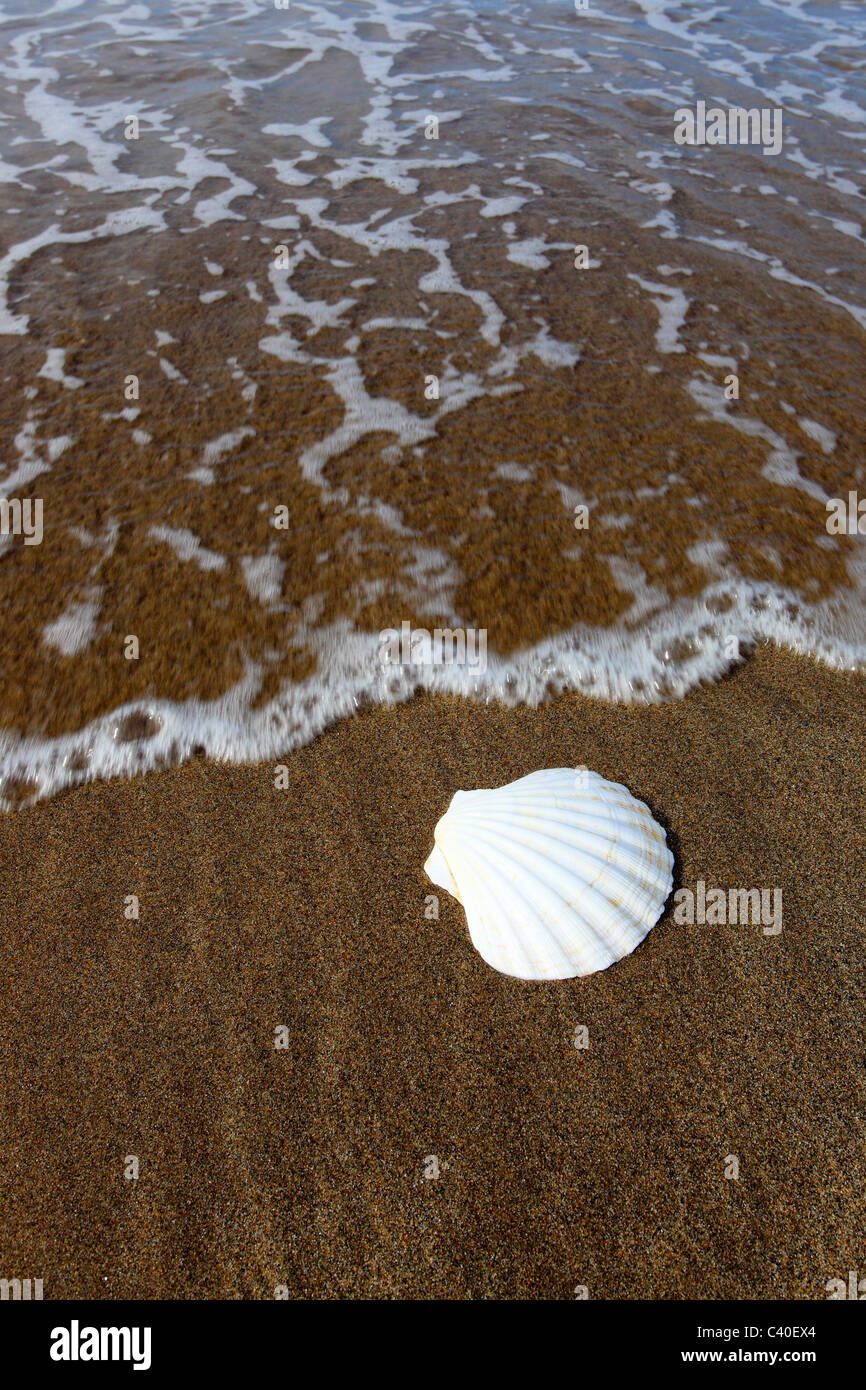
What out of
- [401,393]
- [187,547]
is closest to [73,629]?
[187,547]

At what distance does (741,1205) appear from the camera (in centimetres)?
212

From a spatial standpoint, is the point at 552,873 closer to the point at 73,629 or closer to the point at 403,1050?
the point at 403,1050

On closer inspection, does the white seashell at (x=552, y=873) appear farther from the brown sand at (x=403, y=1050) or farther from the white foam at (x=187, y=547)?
the white foam at (x=187, y=547)

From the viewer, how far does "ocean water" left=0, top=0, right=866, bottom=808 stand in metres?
3.70

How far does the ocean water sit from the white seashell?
0.77m

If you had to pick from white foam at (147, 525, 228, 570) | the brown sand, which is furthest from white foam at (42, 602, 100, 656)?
the brown sand

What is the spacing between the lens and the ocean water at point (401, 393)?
370 cm

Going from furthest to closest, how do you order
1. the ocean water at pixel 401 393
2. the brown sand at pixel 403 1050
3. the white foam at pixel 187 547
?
1. the white foam at pixel 187 547
2. the ocean water at pixel 401 393
3. the brown sand at pixel 403 1050

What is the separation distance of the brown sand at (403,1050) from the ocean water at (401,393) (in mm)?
463

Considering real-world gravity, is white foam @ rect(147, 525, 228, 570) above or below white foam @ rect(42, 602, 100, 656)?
above

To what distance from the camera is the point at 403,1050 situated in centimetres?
244

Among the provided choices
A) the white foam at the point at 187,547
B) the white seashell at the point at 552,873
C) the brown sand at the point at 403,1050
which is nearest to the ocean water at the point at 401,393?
→ the white foam at the point at 187,547

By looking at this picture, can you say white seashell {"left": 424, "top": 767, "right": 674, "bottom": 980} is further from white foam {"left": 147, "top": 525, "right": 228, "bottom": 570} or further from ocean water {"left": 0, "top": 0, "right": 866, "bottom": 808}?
white foam {"left": 147, "top": 525, "right": 228, "bottom": 570}

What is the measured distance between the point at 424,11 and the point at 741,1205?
1462 centimetres
